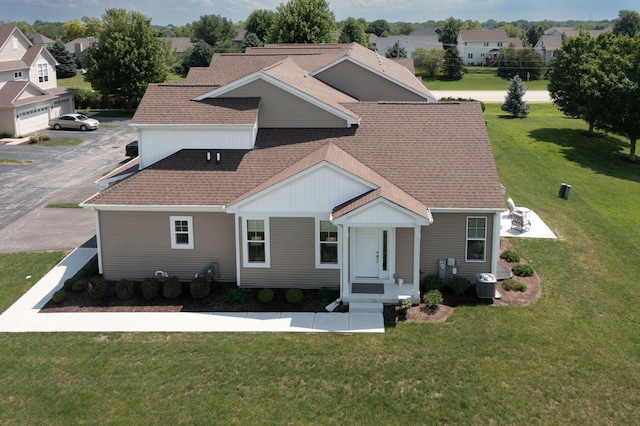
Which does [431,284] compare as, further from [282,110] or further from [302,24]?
[302,24]

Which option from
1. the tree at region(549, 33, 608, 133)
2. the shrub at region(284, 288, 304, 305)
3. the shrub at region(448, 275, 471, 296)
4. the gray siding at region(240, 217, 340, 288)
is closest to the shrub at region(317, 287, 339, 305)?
the gray siding at region(240, 217, 340, 288)

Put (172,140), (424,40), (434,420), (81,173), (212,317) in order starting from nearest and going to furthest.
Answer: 1. (434,420)
2. (212,317)
3. (172,140)
4. (81,173)
5. (424,40)

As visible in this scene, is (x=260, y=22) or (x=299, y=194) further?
(x=260, y=22)

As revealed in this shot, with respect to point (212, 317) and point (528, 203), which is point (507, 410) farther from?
point (528, 203)

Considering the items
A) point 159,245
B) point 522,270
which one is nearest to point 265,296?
point 159,245

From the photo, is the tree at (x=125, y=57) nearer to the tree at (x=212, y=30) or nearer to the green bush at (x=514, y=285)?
the green bush at (x=514, y=285)

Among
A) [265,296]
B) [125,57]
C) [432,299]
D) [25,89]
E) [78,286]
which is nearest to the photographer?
[432,299]

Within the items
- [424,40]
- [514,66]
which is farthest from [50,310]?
[424,40]
